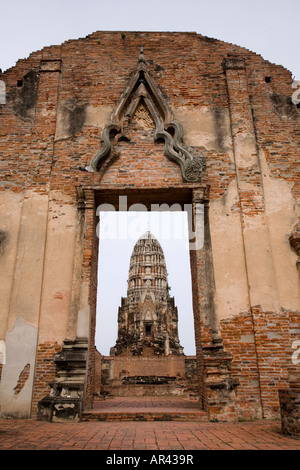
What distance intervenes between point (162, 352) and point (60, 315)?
2411 centimetres

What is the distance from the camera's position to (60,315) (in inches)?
284

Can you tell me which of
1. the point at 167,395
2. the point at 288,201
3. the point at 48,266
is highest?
the point at 288,201

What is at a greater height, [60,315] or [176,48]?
[176,48]

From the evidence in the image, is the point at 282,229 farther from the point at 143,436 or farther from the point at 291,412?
the point at 143,436

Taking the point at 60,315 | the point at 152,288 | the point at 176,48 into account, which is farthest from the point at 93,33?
the point at 152,288

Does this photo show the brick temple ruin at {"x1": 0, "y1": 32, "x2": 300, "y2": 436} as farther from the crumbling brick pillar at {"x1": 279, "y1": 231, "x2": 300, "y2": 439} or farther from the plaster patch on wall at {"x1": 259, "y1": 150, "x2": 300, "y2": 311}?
the crumbling brick pillar at {"x1": 279, "y1": 231, "x2": 300, "y2": 439}

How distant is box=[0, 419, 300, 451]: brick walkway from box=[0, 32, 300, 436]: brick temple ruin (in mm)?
624

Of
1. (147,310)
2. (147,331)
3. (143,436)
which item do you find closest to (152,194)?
(143,436)

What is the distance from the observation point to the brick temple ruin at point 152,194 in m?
6.73

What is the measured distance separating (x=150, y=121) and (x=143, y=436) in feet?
23.1

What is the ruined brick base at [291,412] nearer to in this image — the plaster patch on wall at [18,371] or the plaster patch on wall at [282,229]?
the plaster patch on wall at [282,229]

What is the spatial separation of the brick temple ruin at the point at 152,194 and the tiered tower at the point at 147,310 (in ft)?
77.8

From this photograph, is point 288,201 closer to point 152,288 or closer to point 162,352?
point 162,352

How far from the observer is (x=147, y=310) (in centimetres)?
3566
